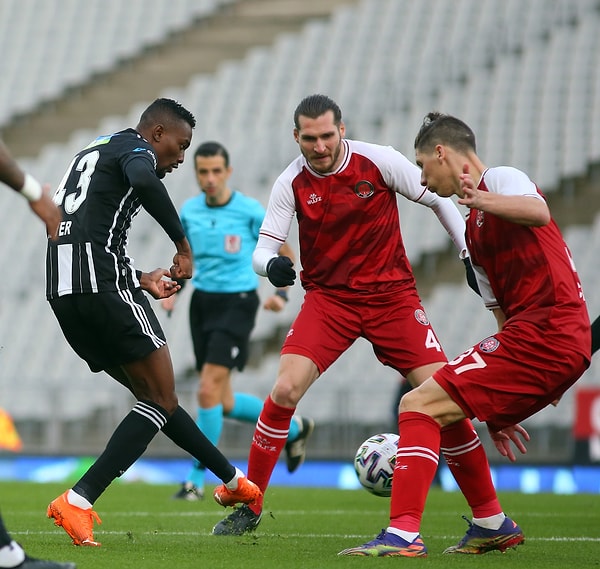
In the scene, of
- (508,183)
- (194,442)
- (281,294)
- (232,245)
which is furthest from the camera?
(232,245)

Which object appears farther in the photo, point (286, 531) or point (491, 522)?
point (286, 531)

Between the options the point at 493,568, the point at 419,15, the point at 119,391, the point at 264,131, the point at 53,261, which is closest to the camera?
the point at 493,568

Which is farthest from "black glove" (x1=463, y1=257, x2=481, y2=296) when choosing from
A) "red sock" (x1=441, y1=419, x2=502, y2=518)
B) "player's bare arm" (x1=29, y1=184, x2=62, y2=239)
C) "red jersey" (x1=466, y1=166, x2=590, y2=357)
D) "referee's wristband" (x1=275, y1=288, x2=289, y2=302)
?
"referee's wristband" (x1=275, y1=288, x2=289, y2=302)

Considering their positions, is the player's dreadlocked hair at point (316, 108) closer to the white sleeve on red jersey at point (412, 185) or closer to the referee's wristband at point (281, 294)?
the white sleeve on red jersey at point (412, 185)

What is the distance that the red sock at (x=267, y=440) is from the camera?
5977mm

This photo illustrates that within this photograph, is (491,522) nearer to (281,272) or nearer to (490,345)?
(490,345)

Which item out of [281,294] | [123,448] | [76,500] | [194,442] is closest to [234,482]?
[194,442]

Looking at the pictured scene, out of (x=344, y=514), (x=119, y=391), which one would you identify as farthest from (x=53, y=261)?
(x=119, y=391)

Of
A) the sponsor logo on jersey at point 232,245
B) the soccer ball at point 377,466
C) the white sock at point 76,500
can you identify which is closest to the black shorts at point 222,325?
the sponsor logo on jersey at point 232,245

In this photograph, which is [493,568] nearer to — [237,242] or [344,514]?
[344,514]

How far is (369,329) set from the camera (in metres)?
6.05

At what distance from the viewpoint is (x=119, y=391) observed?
13.4 meters

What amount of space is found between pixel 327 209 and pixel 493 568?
211cm

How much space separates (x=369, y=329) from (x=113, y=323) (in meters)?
1.37
